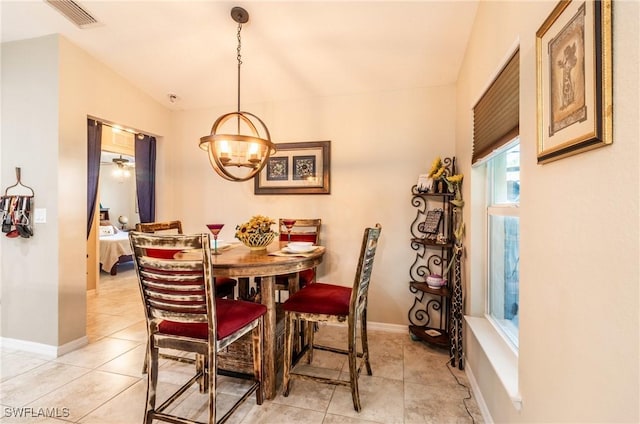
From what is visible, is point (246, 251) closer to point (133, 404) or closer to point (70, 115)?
point (133, 404)

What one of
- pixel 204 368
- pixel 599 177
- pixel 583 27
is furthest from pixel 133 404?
pixel 583 27

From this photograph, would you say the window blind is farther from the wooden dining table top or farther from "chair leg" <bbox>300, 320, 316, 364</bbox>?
"chair leg" <bbox>300, 320, 316, 364</bbox>

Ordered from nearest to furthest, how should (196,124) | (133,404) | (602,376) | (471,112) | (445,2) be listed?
(602,376)
(133,404)
(445,2)
(471,112)
(196,124)

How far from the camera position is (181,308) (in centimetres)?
157

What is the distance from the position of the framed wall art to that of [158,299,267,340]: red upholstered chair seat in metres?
1.77

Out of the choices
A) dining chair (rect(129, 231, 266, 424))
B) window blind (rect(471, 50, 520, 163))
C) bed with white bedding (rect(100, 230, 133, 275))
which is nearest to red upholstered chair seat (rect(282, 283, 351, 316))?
dining chair (rect(129, 231, 266, 424))

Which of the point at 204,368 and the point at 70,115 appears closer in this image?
the point at 204,368

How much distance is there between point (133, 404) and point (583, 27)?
2861mm

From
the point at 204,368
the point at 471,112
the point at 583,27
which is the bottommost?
the point at 204,368

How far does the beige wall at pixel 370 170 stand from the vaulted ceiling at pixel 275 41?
0.20 metres

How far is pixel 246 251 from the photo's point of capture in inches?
90.4

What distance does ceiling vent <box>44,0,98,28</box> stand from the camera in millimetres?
2215

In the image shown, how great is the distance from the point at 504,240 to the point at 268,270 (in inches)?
59.4

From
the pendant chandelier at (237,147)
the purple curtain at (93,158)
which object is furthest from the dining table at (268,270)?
the purple curtain at (93,158)
